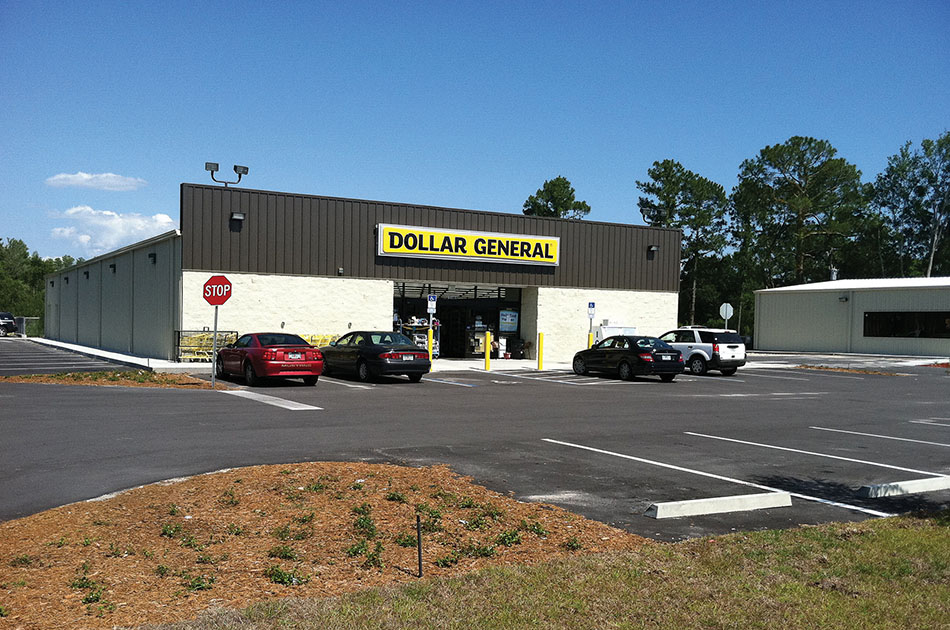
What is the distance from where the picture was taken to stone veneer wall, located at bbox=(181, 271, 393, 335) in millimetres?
27984

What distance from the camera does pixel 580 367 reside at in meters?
26.8

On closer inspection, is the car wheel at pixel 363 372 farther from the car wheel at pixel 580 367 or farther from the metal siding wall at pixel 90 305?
the metal siding wall at pixel 90 305

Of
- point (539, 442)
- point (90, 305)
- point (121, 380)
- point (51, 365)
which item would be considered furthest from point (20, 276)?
point (539, 442)

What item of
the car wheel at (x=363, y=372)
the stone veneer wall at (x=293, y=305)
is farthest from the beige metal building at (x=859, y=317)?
the car wheel at (x=363, y=372)

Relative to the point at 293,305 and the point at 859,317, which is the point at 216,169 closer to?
the point at 293,305

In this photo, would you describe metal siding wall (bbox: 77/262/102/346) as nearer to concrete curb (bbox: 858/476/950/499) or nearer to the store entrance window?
the store entrance window

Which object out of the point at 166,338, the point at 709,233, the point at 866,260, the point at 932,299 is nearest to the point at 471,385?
the point at 166,338

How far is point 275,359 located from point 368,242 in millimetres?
12168

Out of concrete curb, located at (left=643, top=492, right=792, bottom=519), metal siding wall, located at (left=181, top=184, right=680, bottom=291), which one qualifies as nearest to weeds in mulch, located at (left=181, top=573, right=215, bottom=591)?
concrete curb, located at (left=643, top=492, right=792, bottom=519)

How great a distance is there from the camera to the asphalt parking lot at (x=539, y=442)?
776 cm

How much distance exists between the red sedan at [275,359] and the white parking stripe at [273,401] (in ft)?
4.92

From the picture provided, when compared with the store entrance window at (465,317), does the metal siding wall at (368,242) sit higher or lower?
higher

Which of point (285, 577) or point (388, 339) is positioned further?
point (388, 339)

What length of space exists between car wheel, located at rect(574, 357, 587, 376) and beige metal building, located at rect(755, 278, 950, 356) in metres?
25.7
